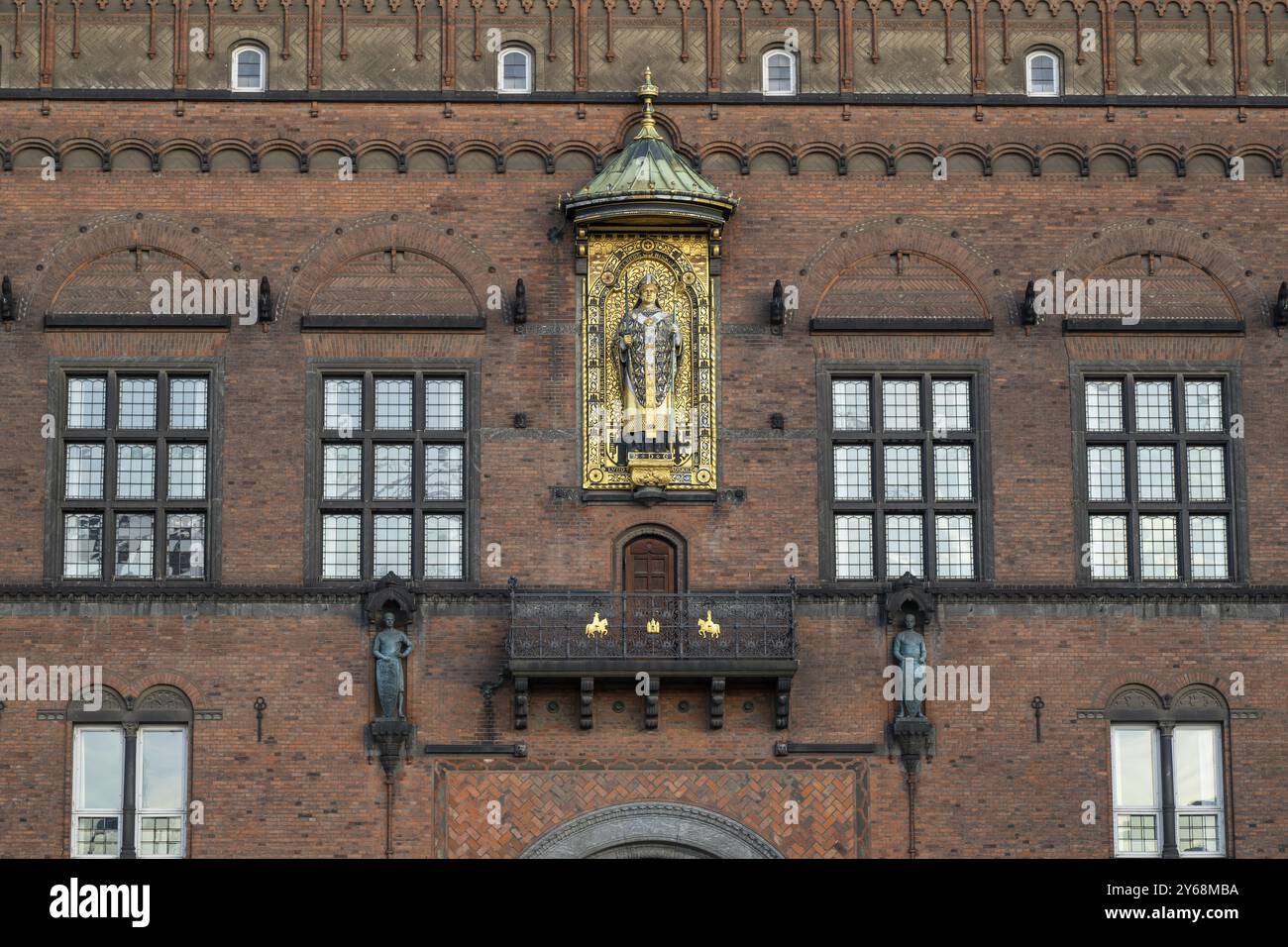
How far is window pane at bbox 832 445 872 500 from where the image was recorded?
3659 centimetres

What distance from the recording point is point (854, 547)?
120 feet

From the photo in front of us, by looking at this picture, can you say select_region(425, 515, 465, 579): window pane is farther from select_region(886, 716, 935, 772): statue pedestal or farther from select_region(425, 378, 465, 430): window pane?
select_region(886, 716, 935, 772): statue pedestal

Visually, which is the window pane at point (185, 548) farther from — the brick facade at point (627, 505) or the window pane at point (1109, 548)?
the window pane at point (1109, 548)

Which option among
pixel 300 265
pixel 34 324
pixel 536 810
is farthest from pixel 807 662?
pixel 34 324

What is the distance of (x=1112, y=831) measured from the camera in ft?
118

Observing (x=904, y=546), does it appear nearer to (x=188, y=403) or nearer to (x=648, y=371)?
(x=648, y=371)

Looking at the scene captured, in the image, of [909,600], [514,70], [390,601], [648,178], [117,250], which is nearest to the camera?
[390,601]

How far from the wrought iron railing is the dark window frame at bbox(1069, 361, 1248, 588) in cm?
445

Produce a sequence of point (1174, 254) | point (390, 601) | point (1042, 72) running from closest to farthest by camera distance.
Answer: point (390, 601)
point (1174, 254)
point (1042, 72)

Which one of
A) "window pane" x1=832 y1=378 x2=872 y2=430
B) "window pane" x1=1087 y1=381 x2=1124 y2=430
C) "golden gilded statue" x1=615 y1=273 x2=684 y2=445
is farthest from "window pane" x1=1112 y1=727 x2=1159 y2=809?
"golden gilded statue" x1=615 y1=273 x2=684 y2=445

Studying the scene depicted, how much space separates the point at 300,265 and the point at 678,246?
5221 millimetres

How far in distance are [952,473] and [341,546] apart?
27.7 feet

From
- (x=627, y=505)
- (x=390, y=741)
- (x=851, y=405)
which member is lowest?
(x=390, y=741)

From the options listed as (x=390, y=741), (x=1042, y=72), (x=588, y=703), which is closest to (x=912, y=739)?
(x=588, y=703)
